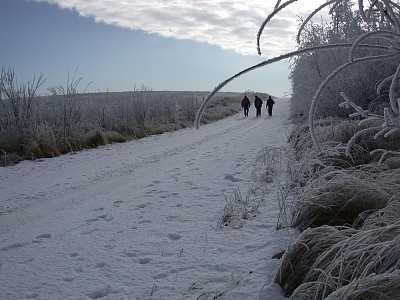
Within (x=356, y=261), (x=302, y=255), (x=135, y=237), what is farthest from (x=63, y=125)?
(x=356, y=261)

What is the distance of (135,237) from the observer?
368cm

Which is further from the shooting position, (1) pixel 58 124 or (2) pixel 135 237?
(1) pixel 58 124

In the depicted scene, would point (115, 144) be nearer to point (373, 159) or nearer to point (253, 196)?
point (253, 196)

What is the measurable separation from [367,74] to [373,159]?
4186 millimetres

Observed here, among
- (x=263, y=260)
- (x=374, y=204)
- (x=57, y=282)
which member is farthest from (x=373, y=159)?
(x=57, y=282)

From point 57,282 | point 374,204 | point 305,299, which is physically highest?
point 374,204

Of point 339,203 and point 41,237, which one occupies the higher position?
point 339,203

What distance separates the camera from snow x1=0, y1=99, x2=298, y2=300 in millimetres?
2672

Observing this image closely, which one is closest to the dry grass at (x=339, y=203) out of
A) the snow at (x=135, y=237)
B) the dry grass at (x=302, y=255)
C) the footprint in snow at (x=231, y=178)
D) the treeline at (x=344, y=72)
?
the snow at (x=135, y=237)

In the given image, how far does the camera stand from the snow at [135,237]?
105 inches

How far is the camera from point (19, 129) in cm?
970

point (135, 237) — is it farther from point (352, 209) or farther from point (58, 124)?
point (58, 124)

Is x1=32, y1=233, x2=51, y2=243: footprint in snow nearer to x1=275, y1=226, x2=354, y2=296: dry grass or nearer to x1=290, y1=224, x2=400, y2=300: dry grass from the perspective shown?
x1=275, y1=226, x2=354, y2=296: dry grass

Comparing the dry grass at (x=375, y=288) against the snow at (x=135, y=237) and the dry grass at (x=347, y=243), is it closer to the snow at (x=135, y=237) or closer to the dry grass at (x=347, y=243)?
the dry grass at (x=347, y=243)
